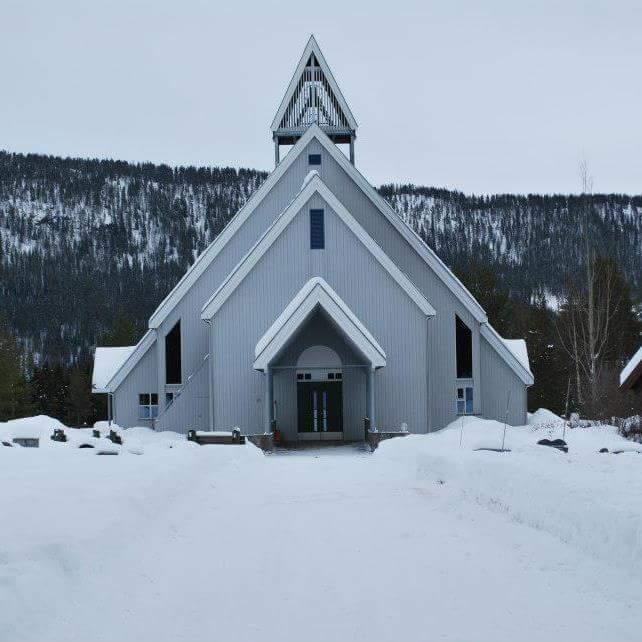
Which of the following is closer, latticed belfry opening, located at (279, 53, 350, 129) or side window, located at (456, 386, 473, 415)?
side window, located at (456, 386, 473, 415)

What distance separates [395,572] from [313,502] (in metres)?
5.32

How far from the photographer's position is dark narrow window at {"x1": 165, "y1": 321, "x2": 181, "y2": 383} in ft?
110

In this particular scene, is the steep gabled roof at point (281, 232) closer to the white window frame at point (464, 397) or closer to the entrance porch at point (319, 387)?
the entrance porch at point (319, 387)

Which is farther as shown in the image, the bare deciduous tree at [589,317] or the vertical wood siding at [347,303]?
the bare deciduous tree at [589,317]

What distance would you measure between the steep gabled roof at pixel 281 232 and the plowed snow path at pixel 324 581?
16681 mm

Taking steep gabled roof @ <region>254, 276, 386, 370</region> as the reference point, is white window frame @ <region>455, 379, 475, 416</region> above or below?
below

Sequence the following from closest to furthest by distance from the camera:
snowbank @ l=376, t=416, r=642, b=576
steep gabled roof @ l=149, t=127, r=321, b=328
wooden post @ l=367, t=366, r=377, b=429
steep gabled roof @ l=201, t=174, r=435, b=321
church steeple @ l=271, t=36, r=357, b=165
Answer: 1. snowbank @ l=376, t=416, r=642, b=576
2. wooden post @ l=367, t=366, r=377, b=429
3. steep gabled roof @ l=201, t=174, r=435, b=321
4. steep gabled roof @ l=149, t=127, r=321, b=328
5. church steeple @ l=271, t=36, r=357, b=165

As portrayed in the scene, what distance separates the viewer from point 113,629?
22.5ft

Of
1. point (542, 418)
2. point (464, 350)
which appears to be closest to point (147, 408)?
point (464, 350)

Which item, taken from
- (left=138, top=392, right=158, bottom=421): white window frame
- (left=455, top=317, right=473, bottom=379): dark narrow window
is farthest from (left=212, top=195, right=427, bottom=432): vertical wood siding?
(left=138, top=392, right=158, bottom=421): white window frame

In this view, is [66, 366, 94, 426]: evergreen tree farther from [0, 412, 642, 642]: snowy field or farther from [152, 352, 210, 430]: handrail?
[0, 412, 642, 642]: snowy field

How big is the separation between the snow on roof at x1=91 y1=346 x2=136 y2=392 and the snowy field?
71.7ft

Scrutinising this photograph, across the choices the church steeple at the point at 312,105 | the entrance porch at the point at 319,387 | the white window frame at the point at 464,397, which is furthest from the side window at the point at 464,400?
the church steeple at the point at 312,105

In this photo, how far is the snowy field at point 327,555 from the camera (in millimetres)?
6938
